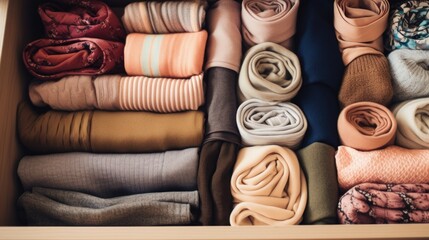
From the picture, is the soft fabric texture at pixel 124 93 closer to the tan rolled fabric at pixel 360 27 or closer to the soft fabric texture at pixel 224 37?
the soft fabric texture at pixel 224 37

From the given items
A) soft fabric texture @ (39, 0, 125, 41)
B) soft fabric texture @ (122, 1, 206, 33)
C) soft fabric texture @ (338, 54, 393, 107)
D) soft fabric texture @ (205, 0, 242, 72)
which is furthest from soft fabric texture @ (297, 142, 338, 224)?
soft fabric texture @ (39, 0, 125, 41)

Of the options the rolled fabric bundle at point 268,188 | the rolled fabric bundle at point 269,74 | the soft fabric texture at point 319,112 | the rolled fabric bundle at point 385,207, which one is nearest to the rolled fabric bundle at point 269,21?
the rolled fabric bundle at point 269,74

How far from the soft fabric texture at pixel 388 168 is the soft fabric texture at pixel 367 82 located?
0.12 metres

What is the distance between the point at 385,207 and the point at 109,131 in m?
0.54

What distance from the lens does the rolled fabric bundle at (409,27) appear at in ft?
2.59

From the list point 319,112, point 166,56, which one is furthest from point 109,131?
point 319,112

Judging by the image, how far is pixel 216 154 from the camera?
753 mm

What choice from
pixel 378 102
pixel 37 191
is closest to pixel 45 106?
pixel 37 191

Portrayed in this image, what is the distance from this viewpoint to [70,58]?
2.58ft

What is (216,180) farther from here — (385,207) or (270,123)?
(385,207)

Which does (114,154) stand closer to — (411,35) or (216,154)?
(216,154)

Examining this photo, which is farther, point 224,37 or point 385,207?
point 224,37

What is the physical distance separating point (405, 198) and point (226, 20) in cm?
50

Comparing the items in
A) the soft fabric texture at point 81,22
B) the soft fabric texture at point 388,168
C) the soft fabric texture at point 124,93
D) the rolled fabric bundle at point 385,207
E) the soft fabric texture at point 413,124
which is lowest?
the rolled fabric bundle at point 385,207
